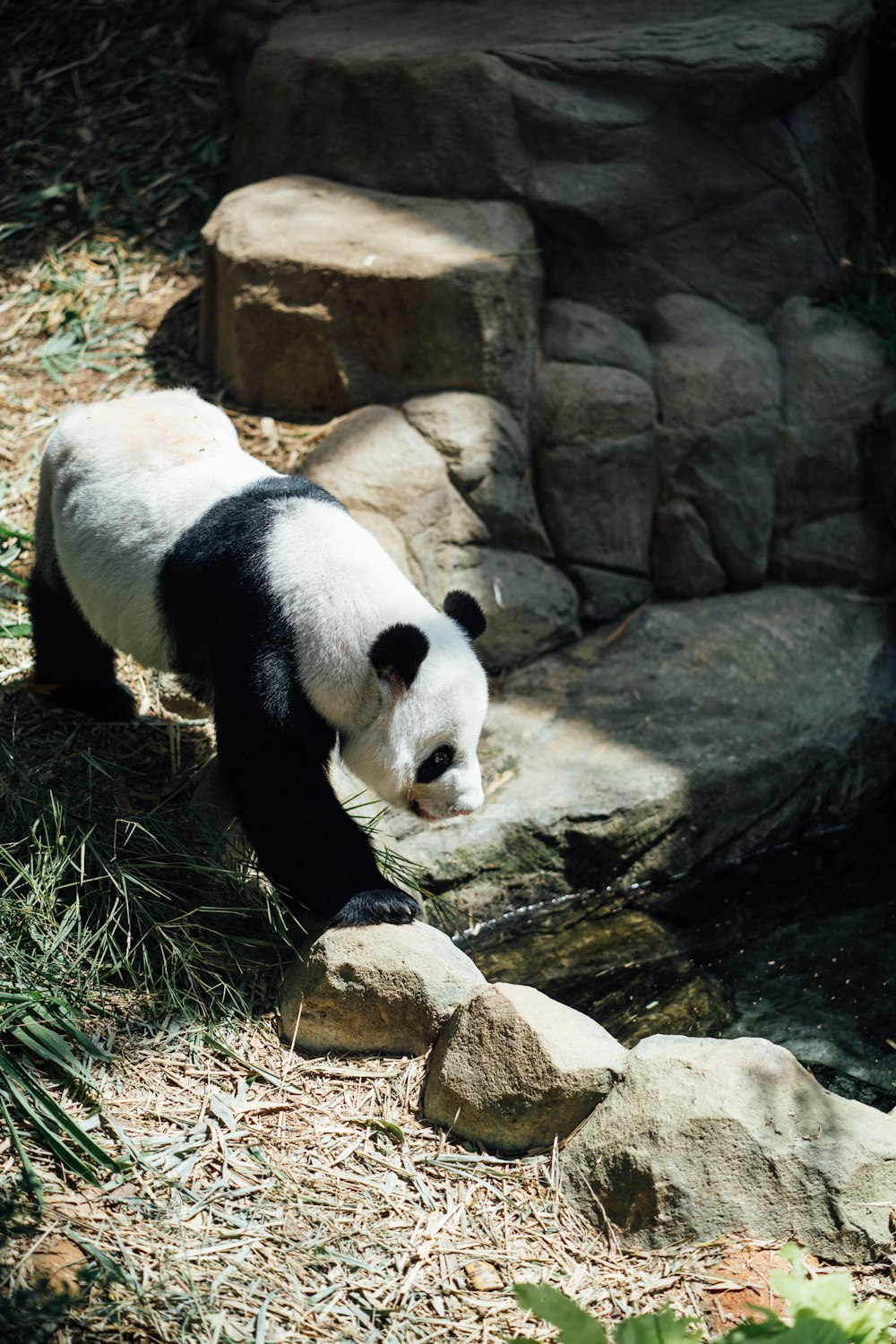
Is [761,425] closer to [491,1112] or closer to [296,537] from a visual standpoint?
[296,537]

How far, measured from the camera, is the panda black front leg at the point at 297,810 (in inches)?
148

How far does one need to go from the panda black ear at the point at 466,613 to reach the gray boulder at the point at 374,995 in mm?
1063

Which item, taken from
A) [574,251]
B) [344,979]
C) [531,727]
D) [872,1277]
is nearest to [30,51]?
[574,251]

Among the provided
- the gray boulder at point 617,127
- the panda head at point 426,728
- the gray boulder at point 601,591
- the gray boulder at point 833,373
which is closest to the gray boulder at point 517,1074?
the panda head at point 426,728

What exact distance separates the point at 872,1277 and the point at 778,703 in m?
3.35

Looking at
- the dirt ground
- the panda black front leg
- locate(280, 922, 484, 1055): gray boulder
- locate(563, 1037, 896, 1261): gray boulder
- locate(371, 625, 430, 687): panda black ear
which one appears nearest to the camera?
the dirt ground

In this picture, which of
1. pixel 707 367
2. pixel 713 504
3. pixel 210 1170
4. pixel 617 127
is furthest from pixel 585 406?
pixel 210 1170

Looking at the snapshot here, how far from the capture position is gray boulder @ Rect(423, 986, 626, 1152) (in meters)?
3.33

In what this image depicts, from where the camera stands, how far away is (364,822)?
15.7 ft

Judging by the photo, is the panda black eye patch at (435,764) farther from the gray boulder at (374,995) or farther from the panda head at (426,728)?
the gray boulder at (374,995)

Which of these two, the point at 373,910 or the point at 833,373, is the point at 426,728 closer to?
the point at 373,910

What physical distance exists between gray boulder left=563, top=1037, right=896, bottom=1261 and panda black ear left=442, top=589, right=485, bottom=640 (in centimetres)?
158

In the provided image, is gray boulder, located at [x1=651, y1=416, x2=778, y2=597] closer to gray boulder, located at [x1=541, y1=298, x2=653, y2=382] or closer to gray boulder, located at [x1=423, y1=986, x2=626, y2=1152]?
gray boulder, located at [x1=541, y1=298, x2=653, y2=382]

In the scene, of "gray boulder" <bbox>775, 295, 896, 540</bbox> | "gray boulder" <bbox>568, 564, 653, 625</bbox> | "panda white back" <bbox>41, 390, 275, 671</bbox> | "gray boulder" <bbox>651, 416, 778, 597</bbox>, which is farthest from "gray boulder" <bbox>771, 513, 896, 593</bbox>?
"panda white back" <bbox>41, 390, 275, 671</bbox>
